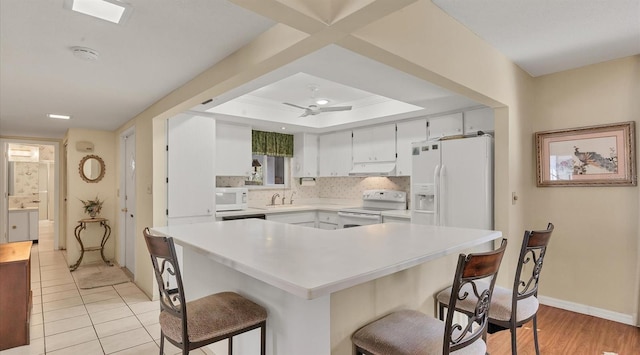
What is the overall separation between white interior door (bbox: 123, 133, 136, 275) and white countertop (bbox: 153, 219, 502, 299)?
2567 mm

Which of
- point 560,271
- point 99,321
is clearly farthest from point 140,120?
point 560,271

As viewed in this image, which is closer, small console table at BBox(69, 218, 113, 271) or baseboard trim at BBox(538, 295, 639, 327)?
baseboard trim at BBox(538, 295, 639, 327)

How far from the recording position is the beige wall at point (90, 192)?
5223 mm

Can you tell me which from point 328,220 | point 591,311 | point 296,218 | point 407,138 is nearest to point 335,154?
point 328,220

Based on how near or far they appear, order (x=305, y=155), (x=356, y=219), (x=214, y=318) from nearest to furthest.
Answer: (x=214, y=318) → (x=356, y=219) → (x=305, y=155)

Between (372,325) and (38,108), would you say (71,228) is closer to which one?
(38,108)

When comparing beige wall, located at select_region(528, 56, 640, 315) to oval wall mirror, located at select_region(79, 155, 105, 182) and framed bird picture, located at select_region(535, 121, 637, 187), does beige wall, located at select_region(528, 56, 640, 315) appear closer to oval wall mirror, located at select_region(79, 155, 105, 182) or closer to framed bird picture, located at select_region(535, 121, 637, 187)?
framed bird picture, located at select_region(535, 121, 637, 187)

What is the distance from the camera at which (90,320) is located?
10.4ft

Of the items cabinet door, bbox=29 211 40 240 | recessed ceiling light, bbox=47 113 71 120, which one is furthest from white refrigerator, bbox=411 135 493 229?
cabinet door, bbox=29 211 40 240

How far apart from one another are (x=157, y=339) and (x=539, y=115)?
4232mm

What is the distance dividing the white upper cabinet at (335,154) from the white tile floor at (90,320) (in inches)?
124

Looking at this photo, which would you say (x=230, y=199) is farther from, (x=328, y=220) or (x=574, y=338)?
(x=574, y=338)

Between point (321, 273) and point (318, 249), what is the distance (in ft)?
1.48

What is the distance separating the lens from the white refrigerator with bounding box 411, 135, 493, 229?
3148 mm
